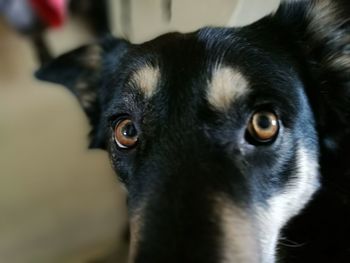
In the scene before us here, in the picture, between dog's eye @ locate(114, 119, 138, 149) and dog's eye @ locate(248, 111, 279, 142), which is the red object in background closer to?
dog's eye @ locate(114, 119, 138, 149)

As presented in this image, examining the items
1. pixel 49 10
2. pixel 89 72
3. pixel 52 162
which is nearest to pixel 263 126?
pixel 89 72

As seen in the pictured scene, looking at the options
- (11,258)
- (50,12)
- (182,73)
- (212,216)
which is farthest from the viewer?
(50,12)

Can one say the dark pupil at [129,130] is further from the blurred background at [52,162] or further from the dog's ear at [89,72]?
the blurred background at [52,162]

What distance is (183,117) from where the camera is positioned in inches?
35.3

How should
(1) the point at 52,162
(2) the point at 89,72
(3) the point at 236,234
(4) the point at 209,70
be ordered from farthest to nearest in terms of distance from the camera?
(1) the point at 52,162 < (2) the point at 89,72 < (4) the point at 209,70 < (3) the point at 236,234

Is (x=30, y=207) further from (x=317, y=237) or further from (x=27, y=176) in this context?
(x=317, y=237)

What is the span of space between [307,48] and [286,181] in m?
0.25

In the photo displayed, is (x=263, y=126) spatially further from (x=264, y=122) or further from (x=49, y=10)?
Answer: (x=49, y=10)

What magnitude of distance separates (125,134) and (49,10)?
3.98 feet

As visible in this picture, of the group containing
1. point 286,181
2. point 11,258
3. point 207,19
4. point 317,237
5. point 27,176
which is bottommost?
point 11,258

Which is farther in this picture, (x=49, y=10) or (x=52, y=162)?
(x=52, y=162)

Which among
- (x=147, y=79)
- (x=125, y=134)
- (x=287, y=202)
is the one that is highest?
(x=147, y=79)

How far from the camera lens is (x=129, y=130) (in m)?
0.99

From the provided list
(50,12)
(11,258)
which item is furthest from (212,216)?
(50,12)
